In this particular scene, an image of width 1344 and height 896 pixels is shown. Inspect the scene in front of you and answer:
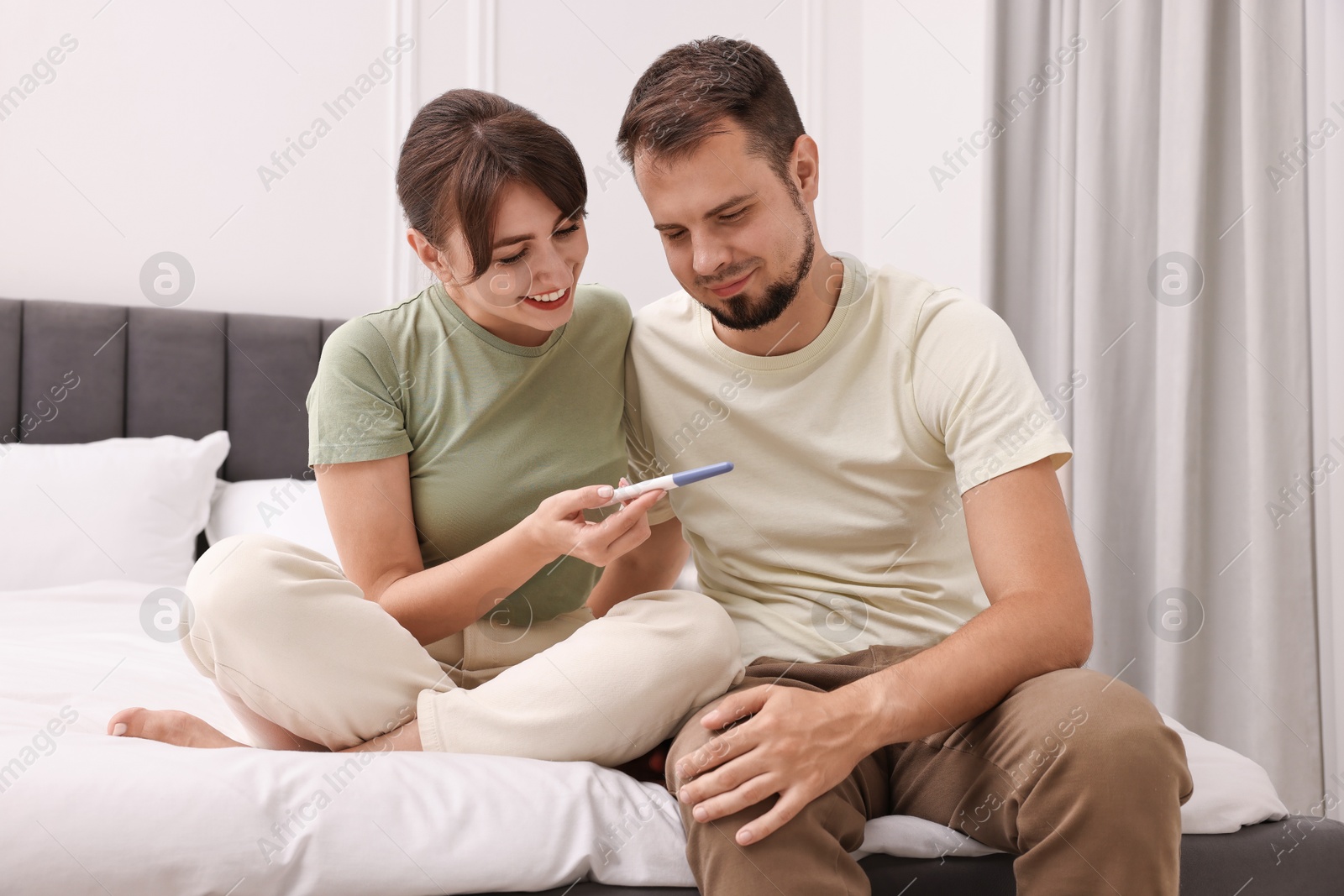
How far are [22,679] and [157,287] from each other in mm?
1326

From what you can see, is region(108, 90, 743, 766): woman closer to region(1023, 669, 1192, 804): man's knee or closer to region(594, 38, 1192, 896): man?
region(594, 38, 1192, 896): man

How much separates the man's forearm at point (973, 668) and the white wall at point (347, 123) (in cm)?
173

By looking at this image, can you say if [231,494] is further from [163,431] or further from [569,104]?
[569,104]

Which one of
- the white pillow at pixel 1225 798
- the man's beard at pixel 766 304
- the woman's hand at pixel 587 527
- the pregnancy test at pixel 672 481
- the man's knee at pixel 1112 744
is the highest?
the man's beard at pixel 766 304

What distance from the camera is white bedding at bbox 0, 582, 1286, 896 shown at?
0.78 m

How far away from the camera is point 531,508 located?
122 cm

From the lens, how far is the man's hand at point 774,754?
0.79 metres

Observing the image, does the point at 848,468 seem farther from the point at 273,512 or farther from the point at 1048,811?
the point at 273,512

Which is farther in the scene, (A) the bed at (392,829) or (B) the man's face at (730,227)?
(B) the man's face at (730,227)

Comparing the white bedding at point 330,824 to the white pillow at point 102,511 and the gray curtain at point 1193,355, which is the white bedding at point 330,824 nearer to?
the gray curtain at point 1193,355

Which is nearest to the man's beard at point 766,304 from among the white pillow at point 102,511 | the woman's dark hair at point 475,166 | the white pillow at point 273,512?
the woman's dark hair at point 475,166

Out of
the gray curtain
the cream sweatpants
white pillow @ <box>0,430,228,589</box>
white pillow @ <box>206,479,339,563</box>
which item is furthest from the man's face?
white pillow @ <box>0,430,228,589</box>

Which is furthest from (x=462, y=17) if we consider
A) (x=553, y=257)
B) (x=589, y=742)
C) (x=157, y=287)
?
(x=589, y=742)

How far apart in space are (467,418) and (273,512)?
1.09 metres
